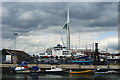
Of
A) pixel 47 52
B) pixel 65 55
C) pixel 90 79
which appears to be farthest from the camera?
pixel 47 52

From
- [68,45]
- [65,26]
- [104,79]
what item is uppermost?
[65,26]

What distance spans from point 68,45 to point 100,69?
2430 inches

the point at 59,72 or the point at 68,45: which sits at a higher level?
the point at 68,45

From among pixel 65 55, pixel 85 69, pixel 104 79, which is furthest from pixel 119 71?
pixel 65 55

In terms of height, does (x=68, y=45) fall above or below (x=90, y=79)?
above

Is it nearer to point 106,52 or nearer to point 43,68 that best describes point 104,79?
point 43,68

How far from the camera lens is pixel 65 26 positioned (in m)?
129

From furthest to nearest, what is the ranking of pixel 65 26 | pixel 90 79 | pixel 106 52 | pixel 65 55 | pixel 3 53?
1. pixel 65 26
2. pixel 106 52
3. pixel 65 55
4. pixel 3 53
5. pixel 90 79

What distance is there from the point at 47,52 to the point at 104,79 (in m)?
69.6

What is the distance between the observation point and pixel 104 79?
45.9 meters

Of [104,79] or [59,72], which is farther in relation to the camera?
[59,72]

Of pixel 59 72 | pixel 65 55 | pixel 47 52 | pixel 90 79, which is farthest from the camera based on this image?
pixel 47 52

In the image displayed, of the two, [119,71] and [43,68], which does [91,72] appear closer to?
[119,71]

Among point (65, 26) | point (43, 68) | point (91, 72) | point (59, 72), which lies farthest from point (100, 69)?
point (65, 26)
